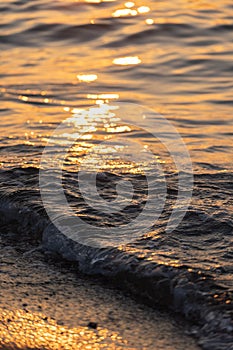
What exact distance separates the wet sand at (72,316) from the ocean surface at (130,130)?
0.12 metres

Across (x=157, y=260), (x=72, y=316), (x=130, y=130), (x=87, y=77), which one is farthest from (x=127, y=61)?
(x=72, y=316)

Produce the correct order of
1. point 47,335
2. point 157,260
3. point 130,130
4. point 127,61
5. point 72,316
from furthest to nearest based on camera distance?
point 127,61
point 130,130
point 157,260
point 72,316
point 47,335

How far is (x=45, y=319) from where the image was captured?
363 centimetres

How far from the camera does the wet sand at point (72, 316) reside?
11.3ft

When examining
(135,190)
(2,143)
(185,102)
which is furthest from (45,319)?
(185,102)

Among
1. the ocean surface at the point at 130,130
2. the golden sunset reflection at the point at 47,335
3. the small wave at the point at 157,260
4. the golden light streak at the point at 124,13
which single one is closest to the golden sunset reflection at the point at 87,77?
the ocean surface at the point at 130,130

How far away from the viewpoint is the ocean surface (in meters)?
4.09

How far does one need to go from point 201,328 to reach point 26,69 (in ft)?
17.5

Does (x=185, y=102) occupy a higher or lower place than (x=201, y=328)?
higher

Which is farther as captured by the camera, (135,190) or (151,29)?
(151,29)

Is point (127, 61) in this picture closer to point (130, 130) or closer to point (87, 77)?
point (87, 77)

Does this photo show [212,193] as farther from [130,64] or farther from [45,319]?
[130,64]

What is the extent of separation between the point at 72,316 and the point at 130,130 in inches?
128

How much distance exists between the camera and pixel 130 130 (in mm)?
6727
